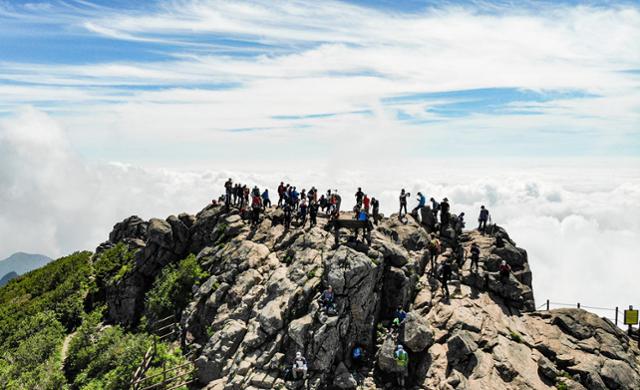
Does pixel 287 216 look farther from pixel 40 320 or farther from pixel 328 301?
pixel 40 320

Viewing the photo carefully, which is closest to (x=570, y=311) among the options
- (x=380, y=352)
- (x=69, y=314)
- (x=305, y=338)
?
(x=380, y=352)

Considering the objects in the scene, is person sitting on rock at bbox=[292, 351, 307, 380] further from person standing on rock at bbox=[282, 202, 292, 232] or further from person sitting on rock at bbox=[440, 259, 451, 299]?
person standing on rock at bbox=[282, 202, 292, 232]

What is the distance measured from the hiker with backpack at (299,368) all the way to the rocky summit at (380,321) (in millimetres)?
550

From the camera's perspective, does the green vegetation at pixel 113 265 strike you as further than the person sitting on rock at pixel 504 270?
Yes

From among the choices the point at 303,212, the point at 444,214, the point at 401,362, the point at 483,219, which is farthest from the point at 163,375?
the point at 483,219

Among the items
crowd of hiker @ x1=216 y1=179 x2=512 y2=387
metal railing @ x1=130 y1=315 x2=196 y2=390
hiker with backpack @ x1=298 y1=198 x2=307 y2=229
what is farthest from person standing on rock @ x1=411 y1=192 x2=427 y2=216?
metal railing @ x1=130 y1=315 x2=196 y2=390

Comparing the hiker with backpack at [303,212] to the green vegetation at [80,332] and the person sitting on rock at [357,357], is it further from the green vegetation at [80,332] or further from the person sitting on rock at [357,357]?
the person sitting on rock at [357,357]

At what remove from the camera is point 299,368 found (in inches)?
1137

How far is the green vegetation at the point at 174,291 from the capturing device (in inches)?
1606

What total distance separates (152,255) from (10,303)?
27.6m

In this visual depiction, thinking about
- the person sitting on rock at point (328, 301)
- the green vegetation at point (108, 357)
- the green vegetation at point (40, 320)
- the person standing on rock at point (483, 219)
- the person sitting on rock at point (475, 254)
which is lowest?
the green vegetation at point (40, 320)

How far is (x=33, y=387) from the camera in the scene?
3600cm

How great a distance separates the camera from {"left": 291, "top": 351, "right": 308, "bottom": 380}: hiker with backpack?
28.9 m

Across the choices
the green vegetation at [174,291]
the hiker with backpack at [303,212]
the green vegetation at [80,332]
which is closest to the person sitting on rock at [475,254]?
the hiker with backpack at [303,212]
